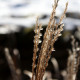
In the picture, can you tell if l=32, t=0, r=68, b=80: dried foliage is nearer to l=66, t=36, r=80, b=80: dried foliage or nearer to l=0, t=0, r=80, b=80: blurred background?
l=66, t=36, r=80, b=80: dried foliage

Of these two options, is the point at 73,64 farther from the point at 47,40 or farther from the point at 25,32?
the point at 25,32

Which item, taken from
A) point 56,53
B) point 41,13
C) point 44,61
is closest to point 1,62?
point 56,53

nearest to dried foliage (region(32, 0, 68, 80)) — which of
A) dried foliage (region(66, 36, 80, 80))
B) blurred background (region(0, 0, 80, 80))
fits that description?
dried foliage (region(66, 36, 80, 80))

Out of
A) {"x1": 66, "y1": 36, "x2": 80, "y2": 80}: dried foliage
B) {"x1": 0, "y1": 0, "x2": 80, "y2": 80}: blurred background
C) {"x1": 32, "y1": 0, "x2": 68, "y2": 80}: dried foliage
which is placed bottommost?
{"x1": 0, "y1": 0, "x2": 80, "y2": 80}: blurred background

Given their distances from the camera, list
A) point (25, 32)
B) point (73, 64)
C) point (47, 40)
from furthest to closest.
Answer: point (25, 32) < point (73, 64) < point (47, 40)

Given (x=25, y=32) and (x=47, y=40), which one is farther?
(x=25, y=32)

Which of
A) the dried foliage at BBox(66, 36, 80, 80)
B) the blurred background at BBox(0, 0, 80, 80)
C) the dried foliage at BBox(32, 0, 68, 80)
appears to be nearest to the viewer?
the dried foliage at BBox(32, 0, 68, 80)

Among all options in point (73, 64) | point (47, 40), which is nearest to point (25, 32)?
point (73, 64)

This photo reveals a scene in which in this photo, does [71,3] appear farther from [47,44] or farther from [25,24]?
[47,44]

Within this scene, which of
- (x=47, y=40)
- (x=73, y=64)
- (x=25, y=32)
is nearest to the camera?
(x=47, y=40)
